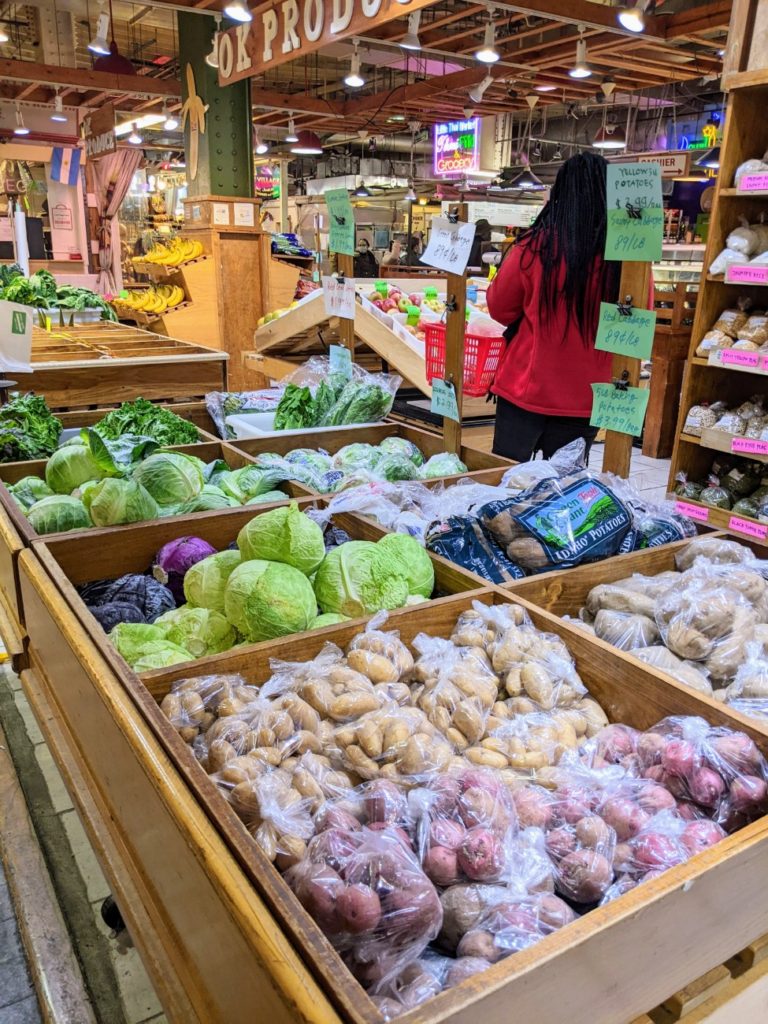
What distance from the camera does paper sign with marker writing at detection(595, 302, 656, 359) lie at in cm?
192

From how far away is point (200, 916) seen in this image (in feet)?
3.05

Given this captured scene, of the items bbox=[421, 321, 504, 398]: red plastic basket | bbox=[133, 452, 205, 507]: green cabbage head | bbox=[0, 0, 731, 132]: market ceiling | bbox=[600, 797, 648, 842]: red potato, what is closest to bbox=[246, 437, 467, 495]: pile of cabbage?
bbox=[133, 452, 205, 507]: green cabbage head

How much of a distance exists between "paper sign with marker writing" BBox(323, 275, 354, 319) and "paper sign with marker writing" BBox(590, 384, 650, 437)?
1.41 m

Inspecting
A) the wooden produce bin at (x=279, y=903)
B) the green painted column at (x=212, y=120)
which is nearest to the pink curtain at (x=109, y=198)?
the green painted column at (x=212, y=120)

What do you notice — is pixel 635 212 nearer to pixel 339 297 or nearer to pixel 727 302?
pixel 339 297

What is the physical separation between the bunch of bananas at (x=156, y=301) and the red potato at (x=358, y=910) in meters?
7.90

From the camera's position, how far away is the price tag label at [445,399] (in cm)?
258

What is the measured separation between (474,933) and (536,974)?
0.15 metres

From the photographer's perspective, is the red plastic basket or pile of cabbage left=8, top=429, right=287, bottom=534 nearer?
pile of cabbage left=8, top=429, right=287, bottom=534

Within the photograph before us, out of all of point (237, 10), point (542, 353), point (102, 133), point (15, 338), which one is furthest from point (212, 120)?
point (542, 353)

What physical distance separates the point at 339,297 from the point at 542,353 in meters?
0.92

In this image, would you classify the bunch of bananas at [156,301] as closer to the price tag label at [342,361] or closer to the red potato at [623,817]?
the price tag label at [342,361]

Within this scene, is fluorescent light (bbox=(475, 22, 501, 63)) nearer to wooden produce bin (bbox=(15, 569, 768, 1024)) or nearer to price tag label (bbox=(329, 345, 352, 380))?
price tag label (bbox=(329, 345, 352, 380))

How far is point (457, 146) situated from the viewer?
13.5 m
